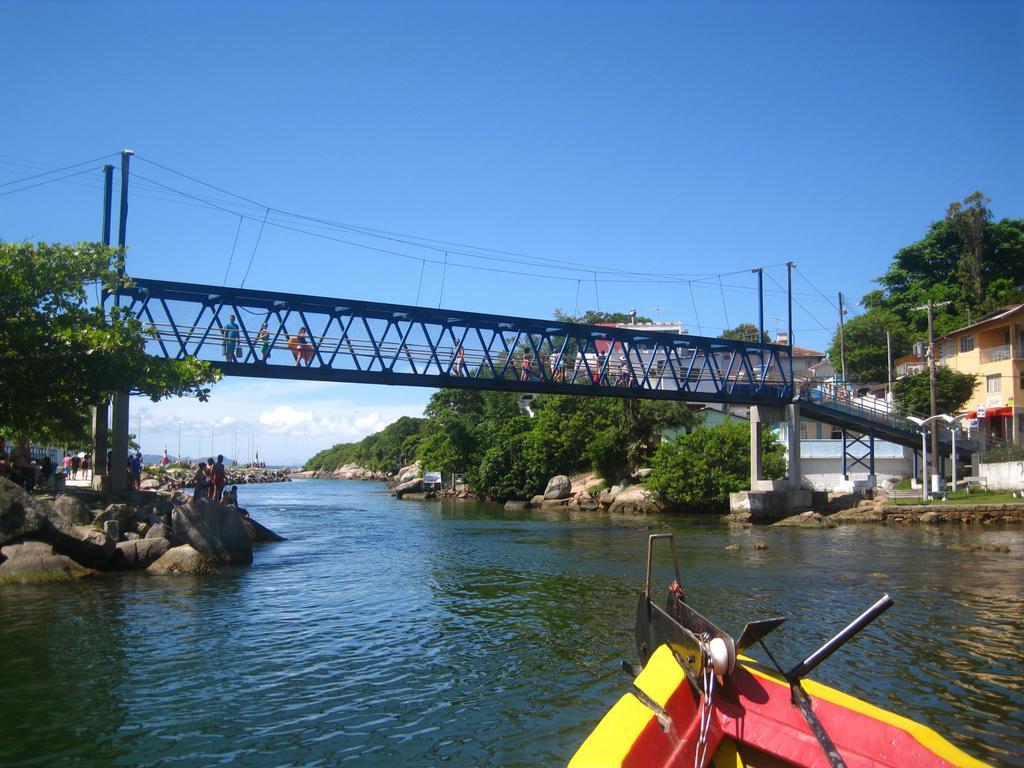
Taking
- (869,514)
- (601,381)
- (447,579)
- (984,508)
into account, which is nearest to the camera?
(447,579)

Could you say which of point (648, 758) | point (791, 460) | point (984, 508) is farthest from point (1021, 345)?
point (648, 758)

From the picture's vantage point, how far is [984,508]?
124 ft

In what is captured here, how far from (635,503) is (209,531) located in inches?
1438

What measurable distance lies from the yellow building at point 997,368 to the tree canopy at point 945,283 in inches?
228

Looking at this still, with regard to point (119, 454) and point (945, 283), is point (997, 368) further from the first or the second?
point (119, 454)

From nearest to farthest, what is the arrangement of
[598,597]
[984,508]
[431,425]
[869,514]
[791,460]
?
[598,597] → [984,508] → [869,514] → [791,460] → [431,425]

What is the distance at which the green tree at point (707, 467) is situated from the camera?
5312 cm

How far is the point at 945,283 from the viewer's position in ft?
238

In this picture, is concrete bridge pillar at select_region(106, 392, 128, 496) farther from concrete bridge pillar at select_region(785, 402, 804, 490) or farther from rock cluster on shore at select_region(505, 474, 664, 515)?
concrete bridge pillar at select_region(785, 402, 804, 490)

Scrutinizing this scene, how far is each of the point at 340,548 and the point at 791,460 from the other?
3025cm

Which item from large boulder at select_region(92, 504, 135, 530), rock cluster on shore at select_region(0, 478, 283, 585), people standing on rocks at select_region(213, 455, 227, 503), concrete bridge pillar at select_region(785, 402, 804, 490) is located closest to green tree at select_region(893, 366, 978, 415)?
concrete bridge pillar at select_region(785, 402, 804, 490)

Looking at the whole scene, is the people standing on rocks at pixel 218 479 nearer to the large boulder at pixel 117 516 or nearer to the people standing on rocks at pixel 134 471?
the large boulder at pixel 117 516

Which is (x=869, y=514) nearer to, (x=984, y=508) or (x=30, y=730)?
(x=984, y=508)

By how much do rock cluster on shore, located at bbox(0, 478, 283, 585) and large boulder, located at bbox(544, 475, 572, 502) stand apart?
4196cm
